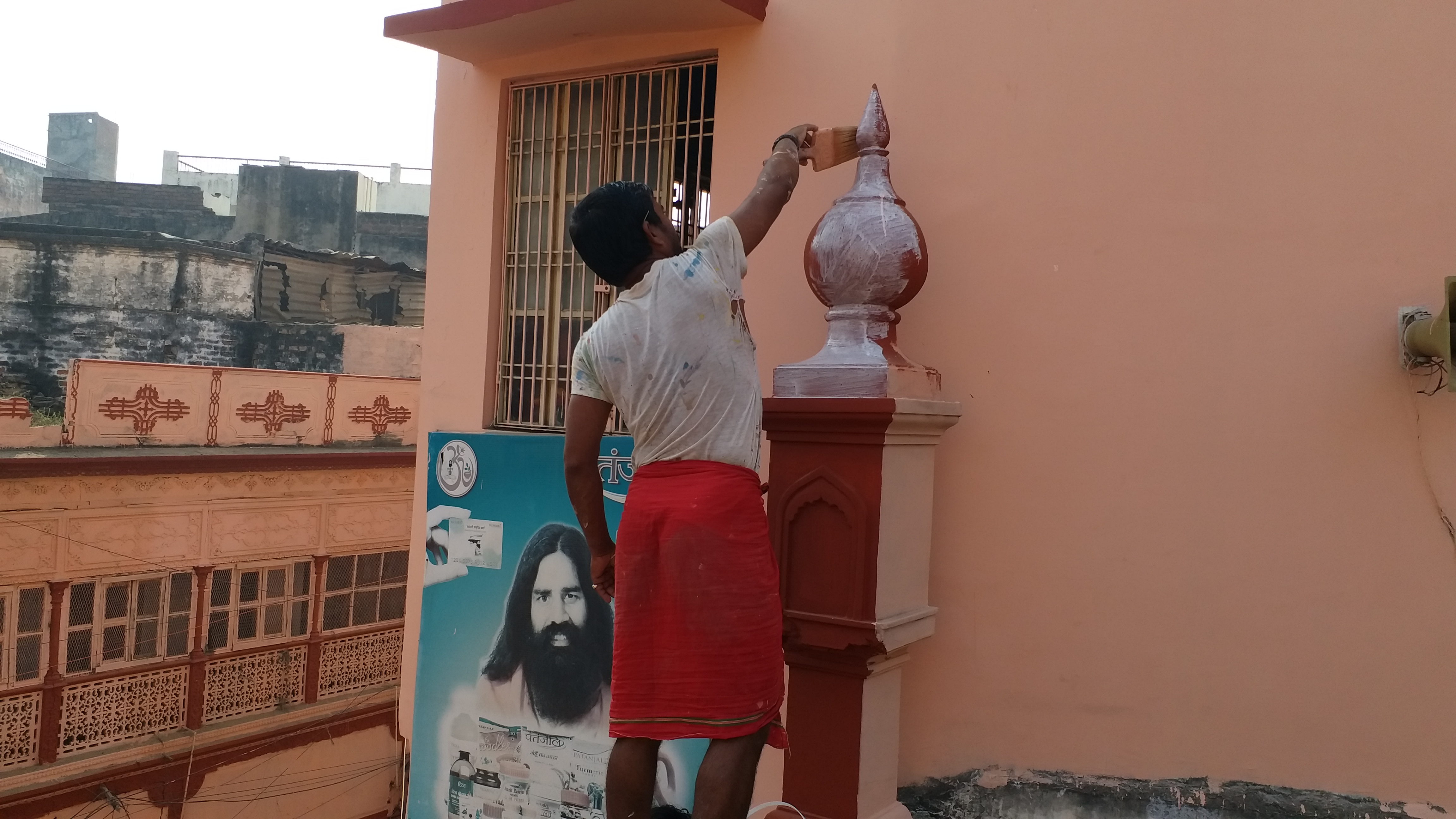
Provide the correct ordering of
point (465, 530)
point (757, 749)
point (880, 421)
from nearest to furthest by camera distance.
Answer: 1. point (757, 749)
2. point (880, 421)
3. point (465, 530)

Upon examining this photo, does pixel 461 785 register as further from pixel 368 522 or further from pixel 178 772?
pixel 368 522

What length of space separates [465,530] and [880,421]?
6.40ft

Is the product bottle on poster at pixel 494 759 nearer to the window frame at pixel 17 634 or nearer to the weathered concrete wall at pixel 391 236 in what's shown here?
the window frame at pixel 17 634

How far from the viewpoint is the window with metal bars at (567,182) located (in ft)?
11.3

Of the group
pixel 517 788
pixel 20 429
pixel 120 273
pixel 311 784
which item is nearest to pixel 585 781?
pixel 517 788

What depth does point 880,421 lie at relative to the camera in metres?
2.33

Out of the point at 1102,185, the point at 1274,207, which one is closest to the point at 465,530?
the point at 1102,185

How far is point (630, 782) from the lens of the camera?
2.10 meters

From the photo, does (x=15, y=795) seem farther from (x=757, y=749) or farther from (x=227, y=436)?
(x=757, y=749)

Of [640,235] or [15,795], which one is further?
[15,795]

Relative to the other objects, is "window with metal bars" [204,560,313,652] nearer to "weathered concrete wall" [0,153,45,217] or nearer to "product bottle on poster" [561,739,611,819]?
"product bottle on poster" [561,739,611,819]

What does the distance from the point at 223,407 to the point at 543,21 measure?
8.54 metres

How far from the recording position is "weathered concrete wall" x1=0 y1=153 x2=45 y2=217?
1689 cm

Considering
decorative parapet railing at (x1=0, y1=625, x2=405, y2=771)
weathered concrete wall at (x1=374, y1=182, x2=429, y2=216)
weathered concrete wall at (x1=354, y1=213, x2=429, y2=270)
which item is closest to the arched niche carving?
decorative parapet railing at (x1=0, y1=625, x2=405, y2=771)
